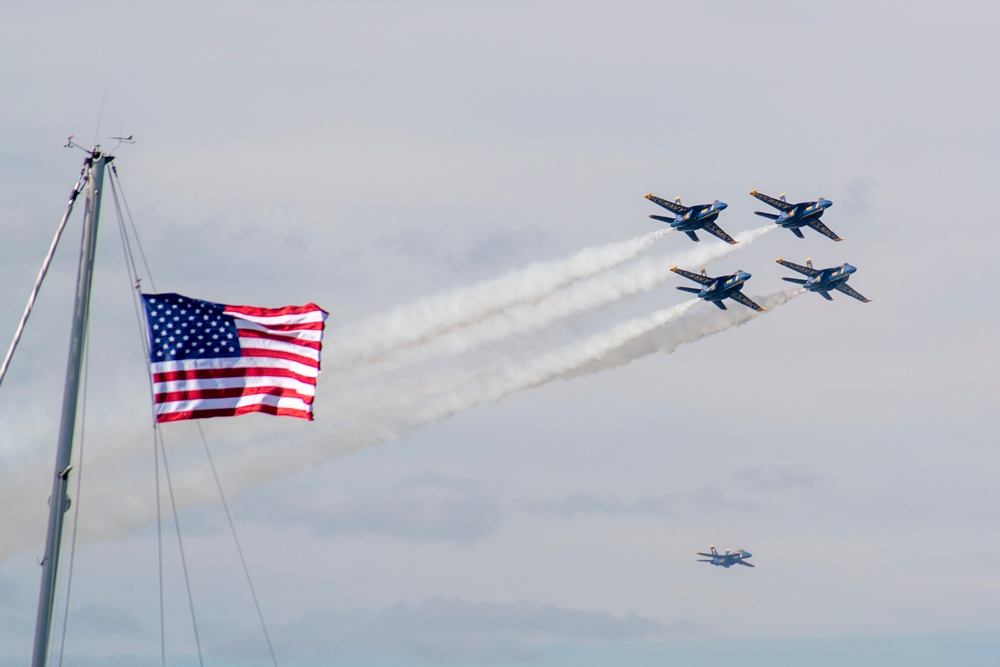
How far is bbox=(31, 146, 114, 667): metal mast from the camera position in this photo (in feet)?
138

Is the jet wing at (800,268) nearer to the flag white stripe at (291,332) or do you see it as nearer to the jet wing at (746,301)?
the jet wing at (746,301)

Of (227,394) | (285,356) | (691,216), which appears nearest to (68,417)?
(227,394)

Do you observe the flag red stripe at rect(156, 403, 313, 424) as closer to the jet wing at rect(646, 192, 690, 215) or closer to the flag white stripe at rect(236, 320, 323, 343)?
the flag white stripe at rect(236, 320, 323, 343)

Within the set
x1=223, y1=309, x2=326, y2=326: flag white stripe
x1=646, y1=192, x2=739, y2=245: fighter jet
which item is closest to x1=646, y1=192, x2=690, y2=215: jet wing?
x1=646, y1=192, x2=739, y2=245: fighter jet

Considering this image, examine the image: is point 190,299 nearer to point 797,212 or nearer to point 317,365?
point 317,365

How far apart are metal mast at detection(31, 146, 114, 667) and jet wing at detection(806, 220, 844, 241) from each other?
120892 millimetres

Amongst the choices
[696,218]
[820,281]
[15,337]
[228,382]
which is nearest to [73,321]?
[15,337]

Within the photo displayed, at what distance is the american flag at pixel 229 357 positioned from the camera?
48.7 meters

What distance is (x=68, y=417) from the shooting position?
4294 centimetres

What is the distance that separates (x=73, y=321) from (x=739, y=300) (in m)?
119

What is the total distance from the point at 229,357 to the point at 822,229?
118m

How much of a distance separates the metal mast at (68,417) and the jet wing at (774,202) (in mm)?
119441

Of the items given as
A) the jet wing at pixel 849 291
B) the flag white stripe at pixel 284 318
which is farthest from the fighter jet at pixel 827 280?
the flag white stripe at pixel 284 318

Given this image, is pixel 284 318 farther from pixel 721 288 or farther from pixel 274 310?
pixel 721 288
